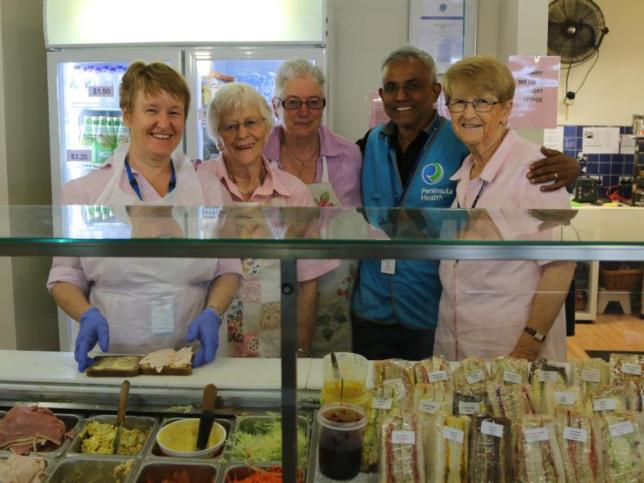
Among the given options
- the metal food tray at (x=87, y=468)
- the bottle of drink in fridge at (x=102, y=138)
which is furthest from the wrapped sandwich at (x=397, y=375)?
the bottle of drink in fridge at (x=102, y=138)

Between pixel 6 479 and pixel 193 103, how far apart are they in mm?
2952

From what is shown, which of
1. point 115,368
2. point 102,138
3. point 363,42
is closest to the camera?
point 115,368

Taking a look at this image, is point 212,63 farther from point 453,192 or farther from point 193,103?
point 453,192

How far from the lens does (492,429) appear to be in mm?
1484

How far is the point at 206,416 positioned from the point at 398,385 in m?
0.52

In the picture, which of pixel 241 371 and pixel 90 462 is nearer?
pixel 90 462

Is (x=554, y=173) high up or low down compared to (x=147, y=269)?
up

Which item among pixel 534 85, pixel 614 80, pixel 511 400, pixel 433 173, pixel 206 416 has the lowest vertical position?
pixel 206 416

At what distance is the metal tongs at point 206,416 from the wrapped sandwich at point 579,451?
0.88m

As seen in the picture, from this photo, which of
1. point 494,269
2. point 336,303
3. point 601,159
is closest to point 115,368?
point 336,303

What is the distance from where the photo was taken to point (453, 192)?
2.46 m

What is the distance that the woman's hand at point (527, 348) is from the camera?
5.94ft

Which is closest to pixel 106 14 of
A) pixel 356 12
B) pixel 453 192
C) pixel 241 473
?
pixel 356 12

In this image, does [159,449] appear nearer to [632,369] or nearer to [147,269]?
[147,269]
